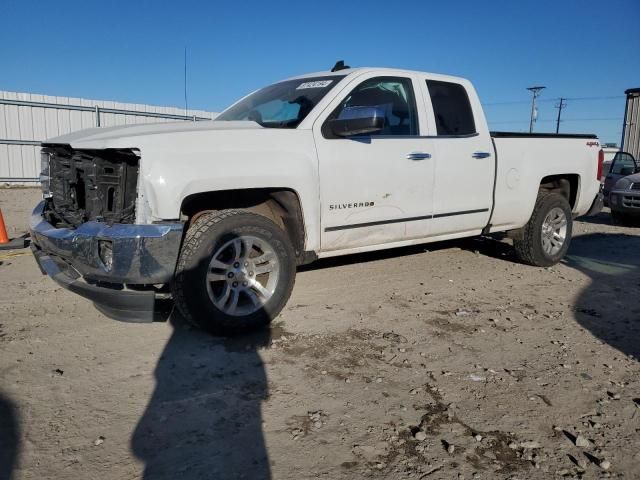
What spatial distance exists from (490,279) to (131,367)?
12.5ft

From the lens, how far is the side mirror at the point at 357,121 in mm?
3803

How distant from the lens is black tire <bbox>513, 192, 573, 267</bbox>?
5848 millimetres

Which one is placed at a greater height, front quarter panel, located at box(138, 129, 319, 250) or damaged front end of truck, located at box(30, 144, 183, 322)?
front quarter panel, located at box(138, 129, 319, 250)

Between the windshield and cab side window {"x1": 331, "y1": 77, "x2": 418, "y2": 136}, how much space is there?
254 mm

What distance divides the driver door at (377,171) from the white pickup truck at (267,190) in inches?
0.5

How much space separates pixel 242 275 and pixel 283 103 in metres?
1.71

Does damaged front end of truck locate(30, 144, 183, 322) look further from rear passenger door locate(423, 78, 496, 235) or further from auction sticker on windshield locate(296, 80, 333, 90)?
rear passenger door locate(423, 78, 496, 235)

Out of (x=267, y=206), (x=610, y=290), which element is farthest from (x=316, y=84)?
(x=610, y=290)

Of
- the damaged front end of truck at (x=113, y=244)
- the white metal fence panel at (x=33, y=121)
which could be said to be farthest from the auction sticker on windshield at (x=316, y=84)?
the white metal fence panel at (x=33, y=121)

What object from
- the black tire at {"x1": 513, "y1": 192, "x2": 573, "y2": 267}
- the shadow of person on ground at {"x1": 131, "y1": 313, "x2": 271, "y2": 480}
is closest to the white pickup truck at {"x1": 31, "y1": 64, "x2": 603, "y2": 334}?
the shadow of person on ground at {"x1": 131, "y1": 313, "x2": 271, "y2": 480}

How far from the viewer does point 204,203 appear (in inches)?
149

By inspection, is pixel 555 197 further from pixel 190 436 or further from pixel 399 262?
pixel 190 436

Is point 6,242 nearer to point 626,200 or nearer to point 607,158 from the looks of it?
point 626,200

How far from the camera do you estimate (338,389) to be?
301cm
